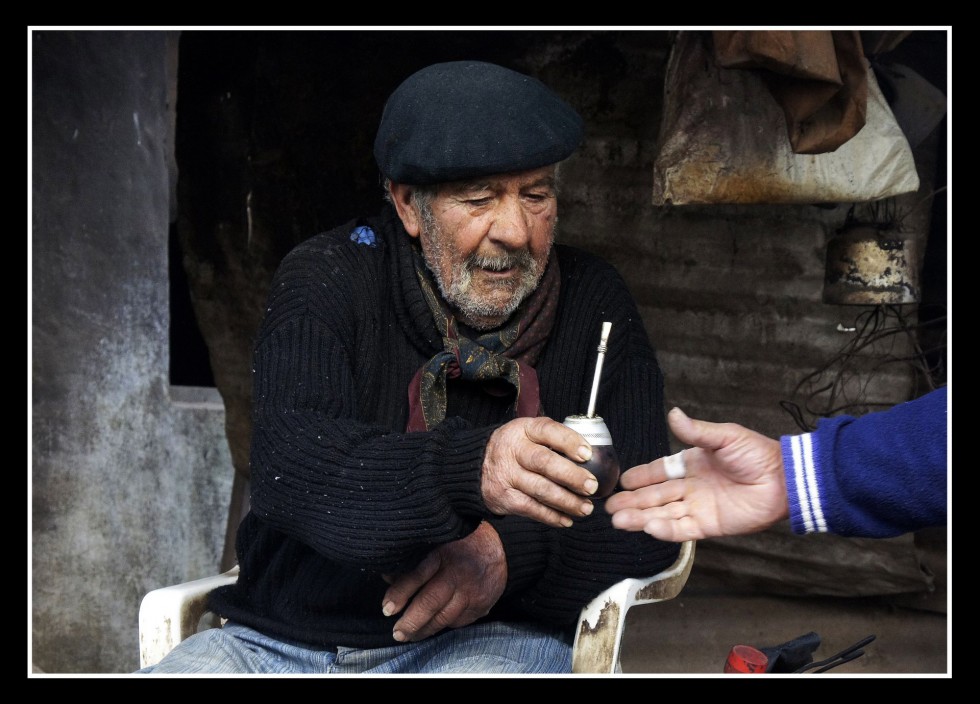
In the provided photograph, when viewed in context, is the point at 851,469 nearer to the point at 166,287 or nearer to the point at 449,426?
the point at 449,426

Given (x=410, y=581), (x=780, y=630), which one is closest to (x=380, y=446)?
(x=410, y=581)

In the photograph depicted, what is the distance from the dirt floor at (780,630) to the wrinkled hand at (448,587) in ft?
7.32

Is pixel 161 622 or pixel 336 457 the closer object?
pixel 336 457

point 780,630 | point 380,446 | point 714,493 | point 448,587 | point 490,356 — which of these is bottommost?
point 780,630

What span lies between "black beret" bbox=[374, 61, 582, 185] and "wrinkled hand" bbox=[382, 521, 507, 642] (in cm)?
82

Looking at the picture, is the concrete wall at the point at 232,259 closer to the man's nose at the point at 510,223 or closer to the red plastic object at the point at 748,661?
the man's nose at the point at 510,223

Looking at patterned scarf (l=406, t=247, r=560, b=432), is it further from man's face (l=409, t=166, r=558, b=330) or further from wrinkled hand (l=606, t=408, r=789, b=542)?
wrinkled hand (l=606, t=408, r=789, b=542)

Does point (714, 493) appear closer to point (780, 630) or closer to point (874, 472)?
point (874, 472)

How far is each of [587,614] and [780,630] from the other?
231 cm

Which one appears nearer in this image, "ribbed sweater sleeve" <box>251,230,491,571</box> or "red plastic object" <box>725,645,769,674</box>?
"ribbed sweater sleeve" <box>251,230,491,571</box>

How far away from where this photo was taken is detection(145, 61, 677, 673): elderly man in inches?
79.2

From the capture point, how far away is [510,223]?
7.57 ft

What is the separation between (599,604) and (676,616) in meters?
2.29

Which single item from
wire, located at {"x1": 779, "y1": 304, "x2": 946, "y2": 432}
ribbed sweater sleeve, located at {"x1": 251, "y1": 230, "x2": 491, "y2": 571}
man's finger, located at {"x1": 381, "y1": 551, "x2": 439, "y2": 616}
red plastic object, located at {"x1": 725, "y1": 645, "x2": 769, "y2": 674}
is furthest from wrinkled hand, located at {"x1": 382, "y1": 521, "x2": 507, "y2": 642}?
wire, located at {"x1": 779, "y1": 304, "x2": 946, "y2": 432}
